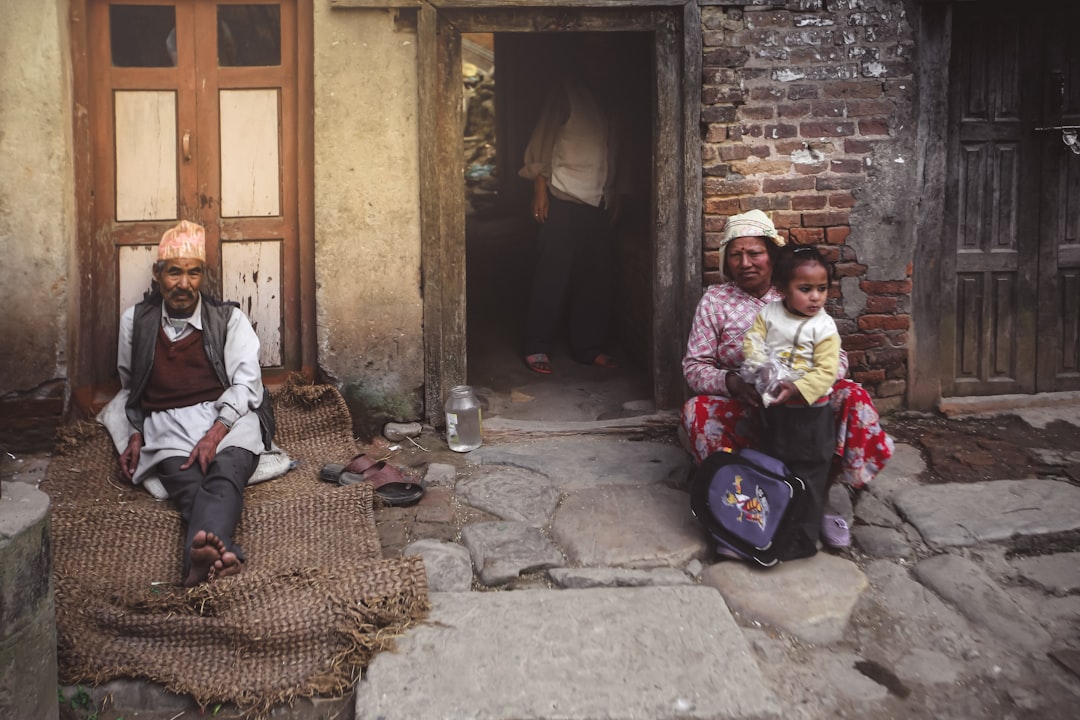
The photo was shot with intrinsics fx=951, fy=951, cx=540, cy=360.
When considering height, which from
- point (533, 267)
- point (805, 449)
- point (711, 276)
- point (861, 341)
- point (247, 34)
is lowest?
point (805, 449)

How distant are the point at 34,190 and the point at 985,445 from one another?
4.65 metres

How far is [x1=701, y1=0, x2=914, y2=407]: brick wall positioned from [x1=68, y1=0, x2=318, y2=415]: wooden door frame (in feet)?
6.47

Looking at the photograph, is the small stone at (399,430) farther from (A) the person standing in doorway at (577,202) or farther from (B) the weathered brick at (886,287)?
(B) the weathered brick at (886,287)

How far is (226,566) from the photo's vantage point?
10.7ft

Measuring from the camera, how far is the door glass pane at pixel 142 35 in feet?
15.2

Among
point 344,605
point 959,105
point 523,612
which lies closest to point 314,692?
point 344,605

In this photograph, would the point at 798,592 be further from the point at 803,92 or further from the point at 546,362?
the point at 546,362

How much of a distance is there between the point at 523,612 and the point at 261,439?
1629 millimetres

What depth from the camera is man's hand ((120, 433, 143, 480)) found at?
158 inches

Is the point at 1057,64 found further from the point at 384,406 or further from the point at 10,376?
the point at 10,376

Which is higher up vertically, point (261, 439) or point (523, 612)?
point (261, 439)

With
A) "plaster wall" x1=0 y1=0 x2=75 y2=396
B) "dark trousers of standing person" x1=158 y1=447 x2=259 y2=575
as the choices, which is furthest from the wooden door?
"dark trousers of standing person" x1=158 y1=447 x2=259 y2=575

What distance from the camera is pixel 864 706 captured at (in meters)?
2.69

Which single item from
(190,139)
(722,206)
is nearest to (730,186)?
(722,206)
